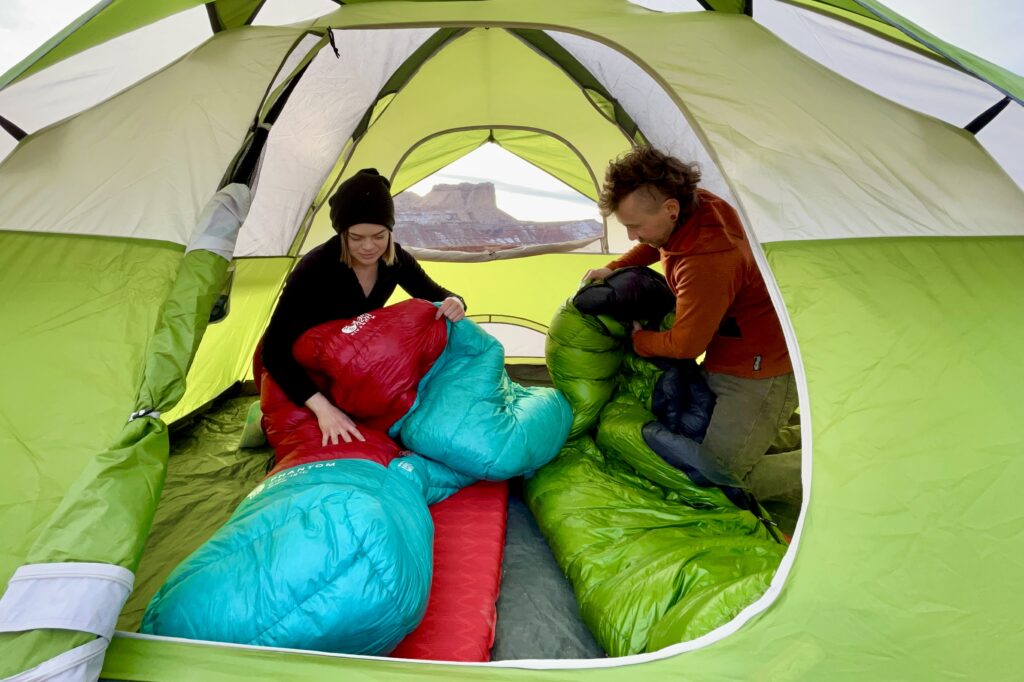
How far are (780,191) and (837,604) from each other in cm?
75

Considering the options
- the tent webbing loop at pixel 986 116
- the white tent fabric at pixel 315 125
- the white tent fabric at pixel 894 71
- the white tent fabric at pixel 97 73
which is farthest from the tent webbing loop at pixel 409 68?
the tent webbing loop at pixel 986 116

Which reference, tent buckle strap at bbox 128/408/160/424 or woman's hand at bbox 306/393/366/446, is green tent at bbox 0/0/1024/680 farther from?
woman's hand at bbox 306/393/366/446

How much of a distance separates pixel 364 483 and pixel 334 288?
63cm

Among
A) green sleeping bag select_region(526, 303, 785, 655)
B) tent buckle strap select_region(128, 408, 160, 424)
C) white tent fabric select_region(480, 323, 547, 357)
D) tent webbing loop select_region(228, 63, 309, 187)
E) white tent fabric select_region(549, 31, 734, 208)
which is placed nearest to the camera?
tent buckle strap select_region(128, 408, 160, 424)

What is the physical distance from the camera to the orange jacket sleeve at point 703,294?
1504mm

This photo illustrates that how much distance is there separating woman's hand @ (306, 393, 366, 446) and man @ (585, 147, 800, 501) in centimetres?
81

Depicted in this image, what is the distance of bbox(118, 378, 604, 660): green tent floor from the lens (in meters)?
1.25

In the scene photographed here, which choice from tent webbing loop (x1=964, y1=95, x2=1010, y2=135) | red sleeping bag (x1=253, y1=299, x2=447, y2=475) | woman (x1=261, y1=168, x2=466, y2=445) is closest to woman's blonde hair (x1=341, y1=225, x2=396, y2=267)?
woman (x1=261, y1=168, x2=466, y2=445)

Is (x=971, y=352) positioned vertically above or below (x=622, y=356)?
above

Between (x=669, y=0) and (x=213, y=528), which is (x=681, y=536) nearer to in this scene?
(x=213, y=528)

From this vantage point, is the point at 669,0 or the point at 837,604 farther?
the point at 669,0

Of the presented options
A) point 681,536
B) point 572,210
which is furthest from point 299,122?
point 681,536

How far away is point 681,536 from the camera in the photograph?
141 cm

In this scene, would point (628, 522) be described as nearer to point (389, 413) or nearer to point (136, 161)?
point (389, 413)
